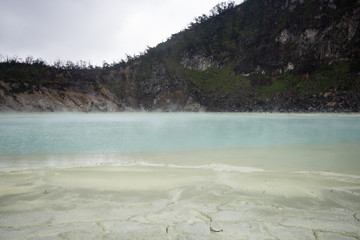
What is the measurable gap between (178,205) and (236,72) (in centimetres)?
9802

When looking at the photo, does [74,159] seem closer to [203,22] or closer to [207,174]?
[207,174]

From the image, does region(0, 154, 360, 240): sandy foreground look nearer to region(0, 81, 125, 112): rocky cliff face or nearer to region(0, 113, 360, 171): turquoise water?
region(0, 113, 360, 171): turquoise water

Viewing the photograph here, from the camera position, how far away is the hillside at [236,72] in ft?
233

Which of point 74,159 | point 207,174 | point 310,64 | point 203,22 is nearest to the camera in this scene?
point 207,174

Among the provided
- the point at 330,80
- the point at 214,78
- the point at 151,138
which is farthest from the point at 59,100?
the point at 330,80

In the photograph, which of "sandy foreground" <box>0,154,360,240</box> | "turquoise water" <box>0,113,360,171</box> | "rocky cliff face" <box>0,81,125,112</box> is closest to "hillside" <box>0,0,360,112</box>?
"rocky cliff face" <box>0,81,125,112</box>

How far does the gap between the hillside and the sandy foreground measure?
69681 mm

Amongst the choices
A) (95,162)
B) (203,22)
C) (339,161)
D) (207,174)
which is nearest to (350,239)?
(207,174)

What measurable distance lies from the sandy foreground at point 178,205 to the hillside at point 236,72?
229ft

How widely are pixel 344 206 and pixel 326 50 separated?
92062mm

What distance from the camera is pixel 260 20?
107938 millimetres

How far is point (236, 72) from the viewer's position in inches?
3821

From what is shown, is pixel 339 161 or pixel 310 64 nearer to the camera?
pixel 339 161

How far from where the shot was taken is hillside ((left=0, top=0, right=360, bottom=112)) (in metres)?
71.1
